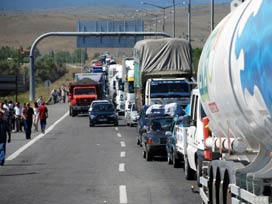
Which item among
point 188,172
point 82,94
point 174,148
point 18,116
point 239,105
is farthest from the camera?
point 82,94

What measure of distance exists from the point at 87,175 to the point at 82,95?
45.9 metres

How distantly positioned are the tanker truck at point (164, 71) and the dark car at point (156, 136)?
40.0 ft

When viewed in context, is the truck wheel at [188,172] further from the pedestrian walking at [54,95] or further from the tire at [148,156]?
the pedestrian walking at [54,95]

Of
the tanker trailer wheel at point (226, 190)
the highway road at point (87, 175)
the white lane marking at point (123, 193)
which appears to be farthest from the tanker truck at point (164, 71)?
the tanker trailer wheel at point (226, 190)

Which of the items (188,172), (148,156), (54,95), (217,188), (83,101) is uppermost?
(217,188)

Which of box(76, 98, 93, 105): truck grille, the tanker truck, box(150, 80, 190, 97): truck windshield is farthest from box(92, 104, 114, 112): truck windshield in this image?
box(76, 98, 93, 105): truck grille

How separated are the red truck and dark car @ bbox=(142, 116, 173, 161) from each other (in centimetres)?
3976

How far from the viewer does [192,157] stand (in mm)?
22172

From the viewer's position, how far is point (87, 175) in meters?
25.6

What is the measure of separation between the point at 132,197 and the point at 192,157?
245cm

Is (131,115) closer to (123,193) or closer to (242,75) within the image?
(123,193)

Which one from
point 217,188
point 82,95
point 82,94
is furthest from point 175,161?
point 82,94

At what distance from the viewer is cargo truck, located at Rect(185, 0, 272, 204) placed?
37.6 feet

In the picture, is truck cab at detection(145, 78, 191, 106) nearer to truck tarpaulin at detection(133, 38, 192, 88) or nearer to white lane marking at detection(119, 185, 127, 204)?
truck tarpaulin at detection(133, 38, 192, 88)
